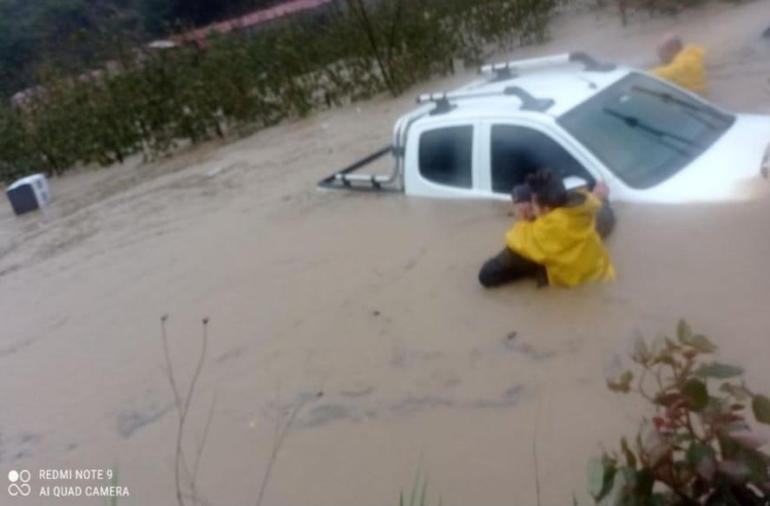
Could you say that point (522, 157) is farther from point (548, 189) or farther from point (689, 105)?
point (689, 105)

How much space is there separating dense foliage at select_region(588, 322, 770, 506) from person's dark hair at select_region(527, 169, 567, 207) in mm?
3655

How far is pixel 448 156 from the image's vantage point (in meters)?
8.13

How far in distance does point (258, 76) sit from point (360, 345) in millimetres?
10981

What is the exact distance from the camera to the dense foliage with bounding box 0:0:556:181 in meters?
16.9

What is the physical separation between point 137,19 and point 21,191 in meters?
19.3

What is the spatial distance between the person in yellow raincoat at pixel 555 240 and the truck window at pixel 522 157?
1.15ft

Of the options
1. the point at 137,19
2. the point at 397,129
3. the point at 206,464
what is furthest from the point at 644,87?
the point at 137,19

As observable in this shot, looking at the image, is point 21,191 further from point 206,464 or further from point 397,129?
point 206,464

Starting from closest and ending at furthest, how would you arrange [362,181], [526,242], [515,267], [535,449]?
[535,449]
[526,242]
[515,267]
[362,181]

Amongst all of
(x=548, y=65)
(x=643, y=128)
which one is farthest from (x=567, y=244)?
(x=548, y=65)

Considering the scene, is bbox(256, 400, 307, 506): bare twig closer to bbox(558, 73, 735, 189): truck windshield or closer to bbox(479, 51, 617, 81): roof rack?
bbox(558, 73, 735, 189): truck windshield

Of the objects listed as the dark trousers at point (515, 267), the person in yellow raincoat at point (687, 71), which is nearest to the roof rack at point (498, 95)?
the dark trousers at point (515, 267)

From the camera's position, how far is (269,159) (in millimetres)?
13852
